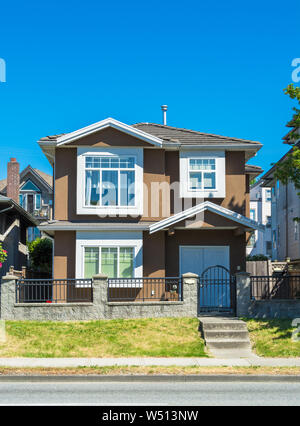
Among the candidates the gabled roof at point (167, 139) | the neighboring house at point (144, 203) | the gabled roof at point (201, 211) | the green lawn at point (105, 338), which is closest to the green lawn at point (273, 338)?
the green lawn at point (105, 338)

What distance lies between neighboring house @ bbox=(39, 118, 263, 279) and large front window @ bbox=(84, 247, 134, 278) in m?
0.04

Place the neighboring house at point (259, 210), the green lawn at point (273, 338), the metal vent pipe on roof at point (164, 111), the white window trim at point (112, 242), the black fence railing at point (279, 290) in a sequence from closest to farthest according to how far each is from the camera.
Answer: the green lawn at point (273, 338) → the black fence railing at point (279, 290) → the white window trim at point (112, 242) → the metal vent pipe on roof at point (164, 111) → the neighboring house at point (259, 210)

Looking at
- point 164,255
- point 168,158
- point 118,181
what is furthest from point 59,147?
point 164,255

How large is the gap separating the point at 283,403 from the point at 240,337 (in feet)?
22.4

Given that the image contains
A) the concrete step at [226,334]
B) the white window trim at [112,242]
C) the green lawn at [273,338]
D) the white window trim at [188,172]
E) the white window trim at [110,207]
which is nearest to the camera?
the green lawn at [273,338]

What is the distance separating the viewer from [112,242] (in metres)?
22.3

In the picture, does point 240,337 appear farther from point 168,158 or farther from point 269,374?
point 168,158

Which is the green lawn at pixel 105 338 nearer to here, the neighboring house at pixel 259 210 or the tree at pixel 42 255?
the tree at pixel 42 255

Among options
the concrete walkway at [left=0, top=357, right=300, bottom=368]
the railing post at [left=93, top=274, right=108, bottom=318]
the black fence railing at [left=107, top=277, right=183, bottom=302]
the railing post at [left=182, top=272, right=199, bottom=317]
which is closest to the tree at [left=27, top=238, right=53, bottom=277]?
the black fence railing at [left=107, top=277, right=183, bottom=302]

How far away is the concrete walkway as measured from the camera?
14.1 metres

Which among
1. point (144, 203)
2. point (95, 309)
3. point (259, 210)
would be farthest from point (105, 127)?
point (259, 210)

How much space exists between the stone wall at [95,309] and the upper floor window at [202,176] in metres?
6.19

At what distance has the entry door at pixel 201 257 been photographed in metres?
23.2

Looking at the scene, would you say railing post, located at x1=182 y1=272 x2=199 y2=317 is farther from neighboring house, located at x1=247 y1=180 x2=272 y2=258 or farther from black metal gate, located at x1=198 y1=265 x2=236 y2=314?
neighboring house, located at x1=247 y1=180 x2=272 y2=258
